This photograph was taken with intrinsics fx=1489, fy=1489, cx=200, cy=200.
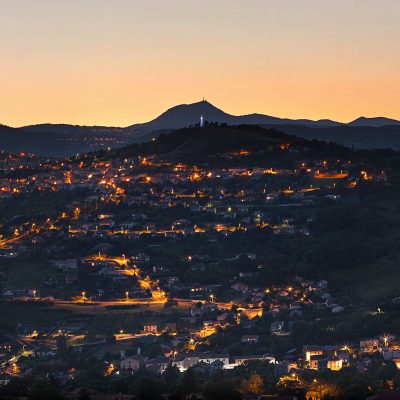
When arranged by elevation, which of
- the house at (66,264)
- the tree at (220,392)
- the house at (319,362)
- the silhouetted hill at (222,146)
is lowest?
the house at (319,362)

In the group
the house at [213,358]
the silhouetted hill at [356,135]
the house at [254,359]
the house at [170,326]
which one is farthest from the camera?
the silhouetted hill at [356,135]

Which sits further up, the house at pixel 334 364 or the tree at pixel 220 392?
the tree at pixel 220 392

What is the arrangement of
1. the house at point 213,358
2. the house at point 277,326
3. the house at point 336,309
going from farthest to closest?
the house at point 336,309 → the house at point 277,326 → the house at point 213,358

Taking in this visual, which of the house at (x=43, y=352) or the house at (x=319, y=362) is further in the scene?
the house at (x=43, y=352)

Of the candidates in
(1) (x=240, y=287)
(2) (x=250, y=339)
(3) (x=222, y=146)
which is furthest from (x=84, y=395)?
(3) (x=222, y=146)

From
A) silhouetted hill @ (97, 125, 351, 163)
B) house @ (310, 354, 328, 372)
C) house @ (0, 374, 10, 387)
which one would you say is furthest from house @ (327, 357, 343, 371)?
silhouetted hill @ (97, 125, 351, 163)

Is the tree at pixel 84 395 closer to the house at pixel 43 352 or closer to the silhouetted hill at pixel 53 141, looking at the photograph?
the house at pixel 43 352

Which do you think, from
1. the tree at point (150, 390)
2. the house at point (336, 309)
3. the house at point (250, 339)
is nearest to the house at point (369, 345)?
the house at point (250, 339)

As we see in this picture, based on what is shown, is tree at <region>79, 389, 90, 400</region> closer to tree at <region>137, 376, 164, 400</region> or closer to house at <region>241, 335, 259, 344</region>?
tree at <region>137, 376, 164, 400</region>
